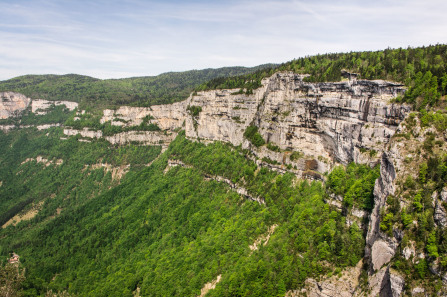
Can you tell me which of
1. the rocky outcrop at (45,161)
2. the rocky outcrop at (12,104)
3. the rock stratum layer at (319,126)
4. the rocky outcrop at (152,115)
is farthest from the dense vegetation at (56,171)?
the rock stratum layer at (319,126)

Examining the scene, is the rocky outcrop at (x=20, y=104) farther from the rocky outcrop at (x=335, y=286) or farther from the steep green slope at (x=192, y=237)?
the rocky outcrop at (x=335, y=286)

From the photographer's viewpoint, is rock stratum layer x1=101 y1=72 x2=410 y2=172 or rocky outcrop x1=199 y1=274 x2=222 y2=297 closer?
rock stratum layer x1=101 y1=72 x2=410 y2=172

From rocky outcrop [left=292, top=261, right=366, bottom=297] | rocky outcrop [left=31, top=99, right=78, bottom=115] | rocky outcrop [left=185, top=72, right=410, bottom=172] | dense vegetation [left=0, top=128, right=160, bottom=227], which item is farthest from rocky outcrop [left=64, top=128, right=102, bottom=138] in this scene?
rocky outcrop [left=292, top=261, right=366, bottom=297]

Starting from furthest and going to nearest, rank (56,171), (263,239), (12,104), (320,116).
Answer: (12,104) → (56,171) → (320,116) → (263,239)

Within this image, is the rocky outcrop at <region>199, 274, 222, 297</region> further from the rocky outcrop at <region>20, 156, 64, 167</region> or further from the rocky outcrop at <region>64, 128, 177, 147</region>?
the rocky outcrop at <region>20, 156, 64, 167</region>

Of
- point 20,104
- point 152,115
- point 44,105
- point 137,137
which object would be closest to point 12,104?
point 20,104

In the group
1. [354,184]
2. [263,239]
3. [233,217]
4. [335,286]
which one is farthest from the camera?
[233,217]

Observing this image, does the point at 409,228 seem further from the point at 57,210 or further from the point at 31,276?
the point at 57,210

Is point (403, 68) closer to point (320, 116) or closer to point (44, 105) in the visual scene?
point (320, 116)
